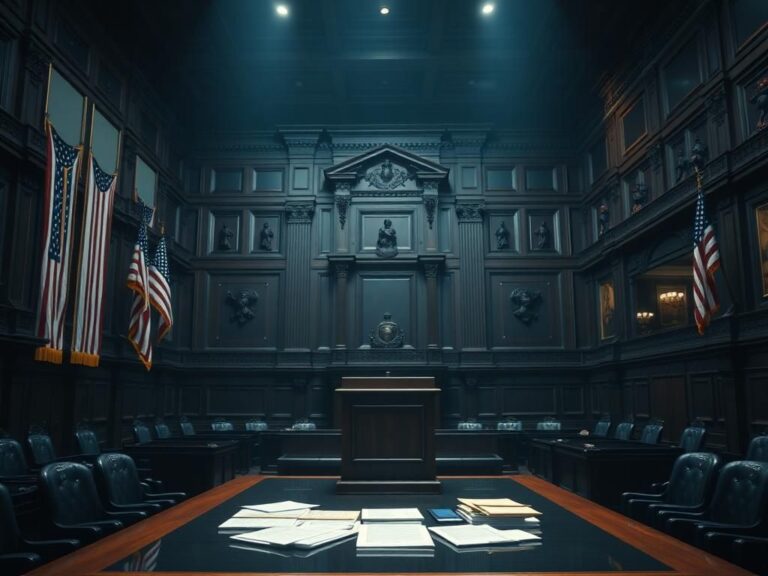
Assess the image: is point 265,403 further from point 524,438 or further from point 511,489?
point 511,489

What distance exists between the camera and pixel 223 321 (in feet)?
53.9

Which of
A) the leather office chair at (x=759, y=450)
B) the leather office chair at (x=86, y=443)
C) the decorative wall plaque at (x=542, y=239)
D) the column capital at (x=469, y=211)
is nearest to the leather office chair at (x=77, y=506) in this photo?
the leather office chair at (x=86, y=443)

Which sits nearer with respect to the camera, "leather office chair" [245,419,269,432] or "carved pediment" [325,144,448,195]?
"leather office chair" [245,419,269,432]

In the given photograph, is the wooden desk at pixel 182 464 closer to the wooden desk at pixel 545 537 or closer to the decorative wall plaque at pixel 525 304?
the wooden desk at pixel 545 537

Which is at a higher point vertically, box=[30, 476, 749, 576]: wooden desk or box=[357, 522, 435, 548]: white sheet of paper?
box=[357, 522, 435, 548]: white sheet of paper

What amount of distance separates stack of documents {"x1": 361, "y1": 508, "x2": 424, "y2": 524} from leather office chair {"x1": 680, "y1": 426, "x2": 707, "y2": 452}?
20.3 ft

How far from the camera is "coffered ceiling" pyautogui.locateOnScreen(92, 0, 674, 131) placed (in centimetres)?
1291

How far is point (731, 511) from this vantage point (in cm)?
403

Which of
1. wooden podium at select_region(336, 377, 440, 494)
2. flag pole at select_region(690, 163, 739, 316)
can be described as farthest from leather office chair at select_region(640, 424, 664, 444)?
wooden podium at select_region(336, 377, 440, 494)

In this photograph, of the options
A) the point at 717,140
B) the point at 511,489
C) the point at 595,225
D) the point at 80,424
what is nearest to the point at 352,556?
the point at 511,489

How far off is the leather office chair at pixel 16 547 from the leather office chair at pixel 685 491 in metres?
3.62

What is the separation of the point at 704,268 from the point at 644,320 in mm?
4098

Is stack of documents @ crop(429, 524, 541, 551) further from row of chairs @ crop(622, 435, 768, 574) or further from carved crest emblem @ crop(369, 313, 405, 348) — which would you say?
carved crest emblem @ crop(369, 313, 405, 348)

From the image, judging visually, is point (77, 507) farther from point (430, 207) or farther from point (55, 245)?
point (430, 207)
